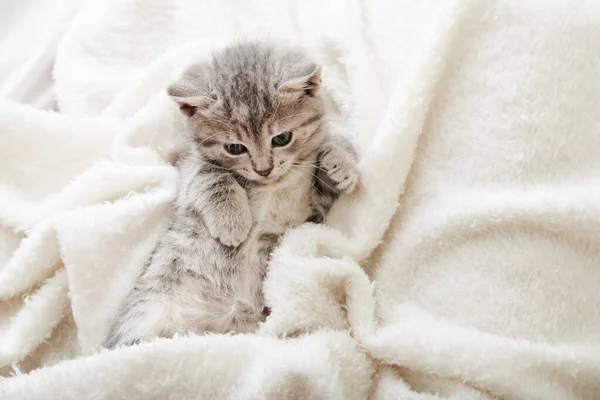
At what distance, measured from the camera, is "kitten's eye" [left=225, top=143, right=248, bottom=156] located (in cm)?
127

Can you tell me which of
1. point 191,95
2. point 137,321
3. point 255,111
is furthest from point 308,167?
point 137,321

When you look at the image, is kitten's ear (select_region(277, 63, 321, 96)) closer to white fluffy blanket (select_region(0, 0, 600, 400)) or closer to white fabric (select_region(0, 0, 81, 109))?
white fluffy blanket (select_region(0, 0, 600, 400))

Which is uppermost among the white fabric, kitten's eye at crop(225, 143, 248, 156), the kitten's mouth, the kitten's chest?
the white fabric

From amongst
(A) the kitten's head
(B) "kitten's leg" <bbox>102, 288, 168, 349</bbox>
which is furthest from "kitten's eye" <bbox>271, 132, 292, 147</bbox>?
(B) "kitten's leg" <bbox>102, 288, 168, 349</bbox>

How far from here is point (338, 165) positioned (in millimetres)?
1221

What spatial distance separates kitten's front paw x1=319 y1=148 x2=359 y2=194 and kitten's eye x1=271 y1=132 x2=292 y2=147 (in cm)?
→ 11

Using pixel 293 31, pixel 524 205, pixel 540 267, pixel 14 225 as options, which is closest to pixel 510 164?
pixel 524 205

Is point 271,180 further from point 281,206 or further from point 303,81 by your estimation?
point 303,81

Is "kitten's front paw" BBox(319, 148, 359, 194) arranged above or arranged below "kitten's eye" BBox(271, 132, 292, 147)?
below

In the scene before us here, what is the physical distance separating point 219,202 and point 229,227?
69mm

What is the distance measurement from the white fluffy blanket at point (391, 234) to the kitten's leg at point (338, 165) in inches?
1.3

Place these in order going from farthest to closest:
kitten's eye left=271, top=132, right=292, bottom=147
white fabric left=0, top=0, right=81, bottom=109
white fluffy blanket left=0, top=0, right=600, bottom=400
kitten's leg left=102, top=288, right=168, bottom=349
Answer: white fabric left=0, top=0, right=81, bottom=109 < kitten's eye left=271, top=132, right=292, bottom=147 < kitten's leg left=102, top=288, right=168, bottom=349 < white fluffy blanket left=0, top=0, right=600, bottom=400

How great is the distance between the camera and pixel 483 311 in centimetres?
103

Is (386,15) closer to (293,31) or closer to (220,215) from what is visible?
(293,31)
